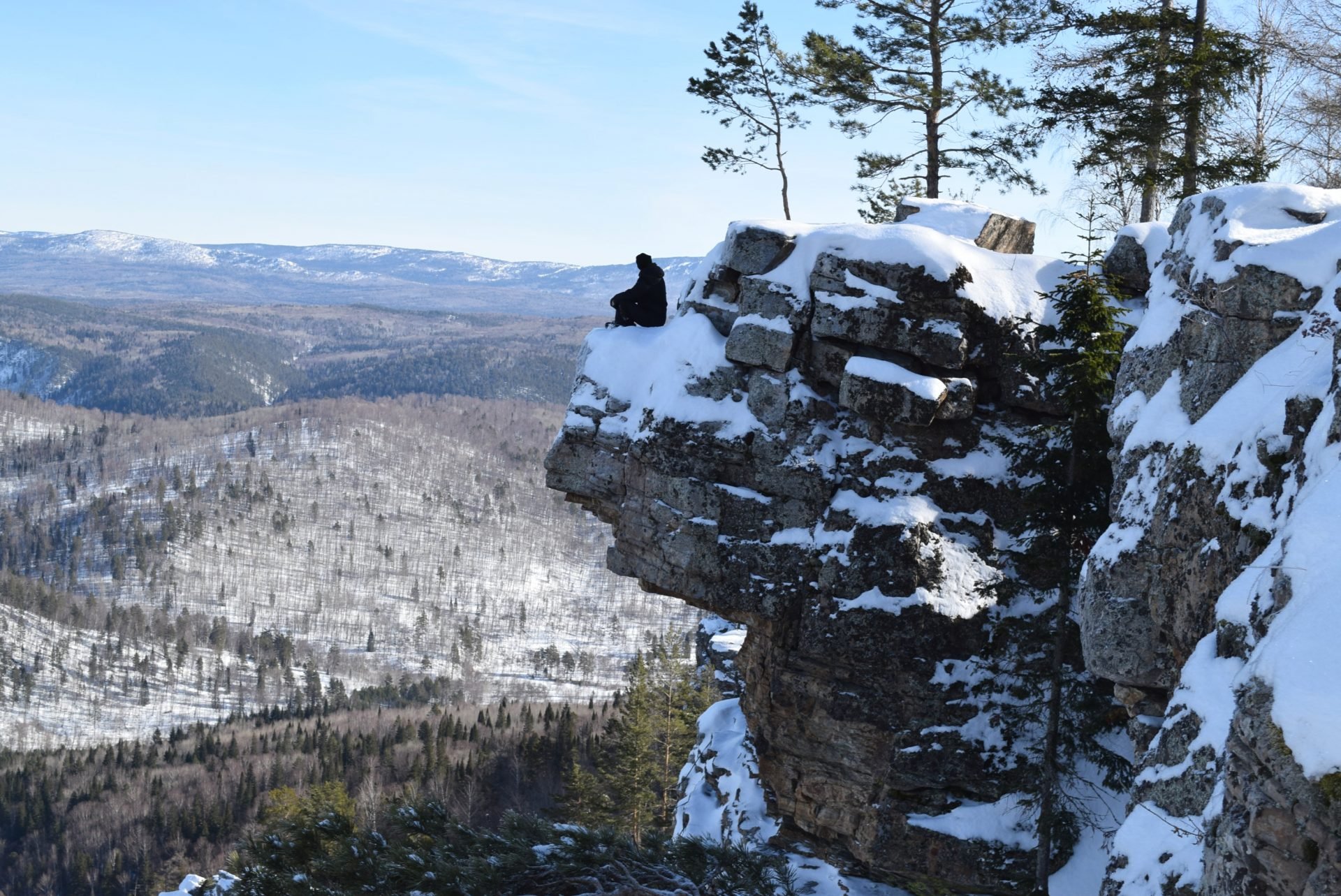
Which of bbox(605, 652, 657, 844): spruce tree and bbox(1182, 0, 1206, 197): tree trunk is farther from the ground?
bbox(1182, 0, 1206, 197): tree trunk

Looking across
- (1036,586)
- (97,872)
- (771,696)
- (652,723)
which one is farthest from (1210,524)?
(97,872)

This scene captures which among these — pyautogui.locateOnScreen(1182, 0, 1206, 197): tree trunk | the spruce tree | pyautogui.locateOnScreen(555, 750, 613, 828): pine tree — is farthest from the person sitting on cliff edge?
pyautogui.locateOnScreen(555, 750, 613, 828): pine tree

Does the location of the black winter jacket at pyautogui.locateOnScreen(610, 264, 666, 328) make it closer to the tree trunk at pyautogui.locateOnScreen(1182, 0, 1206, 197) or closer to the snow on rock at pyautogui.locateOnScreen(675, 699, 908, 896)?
the snow on rock at pyautogui.locateOnScreen(675, 699, 908, 896)

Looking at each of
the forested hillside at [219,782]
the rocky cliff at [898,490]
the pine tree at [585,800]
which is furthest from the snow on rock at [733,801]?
the forested hillside at [219,782]

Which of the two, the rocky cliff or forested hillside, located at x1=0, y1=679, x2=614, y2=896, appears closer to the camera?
the rocky cliff

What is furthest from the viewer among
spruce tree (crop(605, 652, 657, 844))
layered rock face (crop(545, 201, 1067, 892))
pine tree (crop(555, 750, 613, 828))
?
spruce tree (crop(605, 652, 657, 844))

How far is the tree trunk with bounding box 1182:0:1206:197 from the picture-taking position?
18.5m

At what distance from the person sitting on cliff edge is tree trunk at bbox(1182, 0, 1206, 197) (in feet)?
32.8

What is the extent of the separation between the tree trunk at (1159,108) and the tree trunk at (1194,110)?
0.44 meters

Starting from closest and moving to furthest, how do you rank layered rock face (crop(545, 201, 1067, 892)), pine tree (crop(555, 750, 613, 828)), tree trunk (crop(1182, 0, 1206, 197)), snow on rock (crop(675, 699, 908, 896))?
1. layered rock face (crop(545, 201, 1067, 892))
2. snow on rock (crop(675, 699, 908, 896))
3. tree trunk (crop(1182, 0, 1206, 197))
4. pine tree (crop(555, 750, 613, 828))

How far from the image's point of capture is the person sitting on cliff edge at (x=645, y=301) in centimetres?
1975

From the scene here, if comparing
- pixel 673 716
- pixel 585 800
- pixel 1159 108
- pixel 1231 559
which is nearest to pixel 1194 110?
pixel 1159 108

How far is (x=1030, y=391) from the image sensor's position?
623 inches

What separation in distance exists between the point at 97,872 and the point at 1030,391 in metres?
94.7
